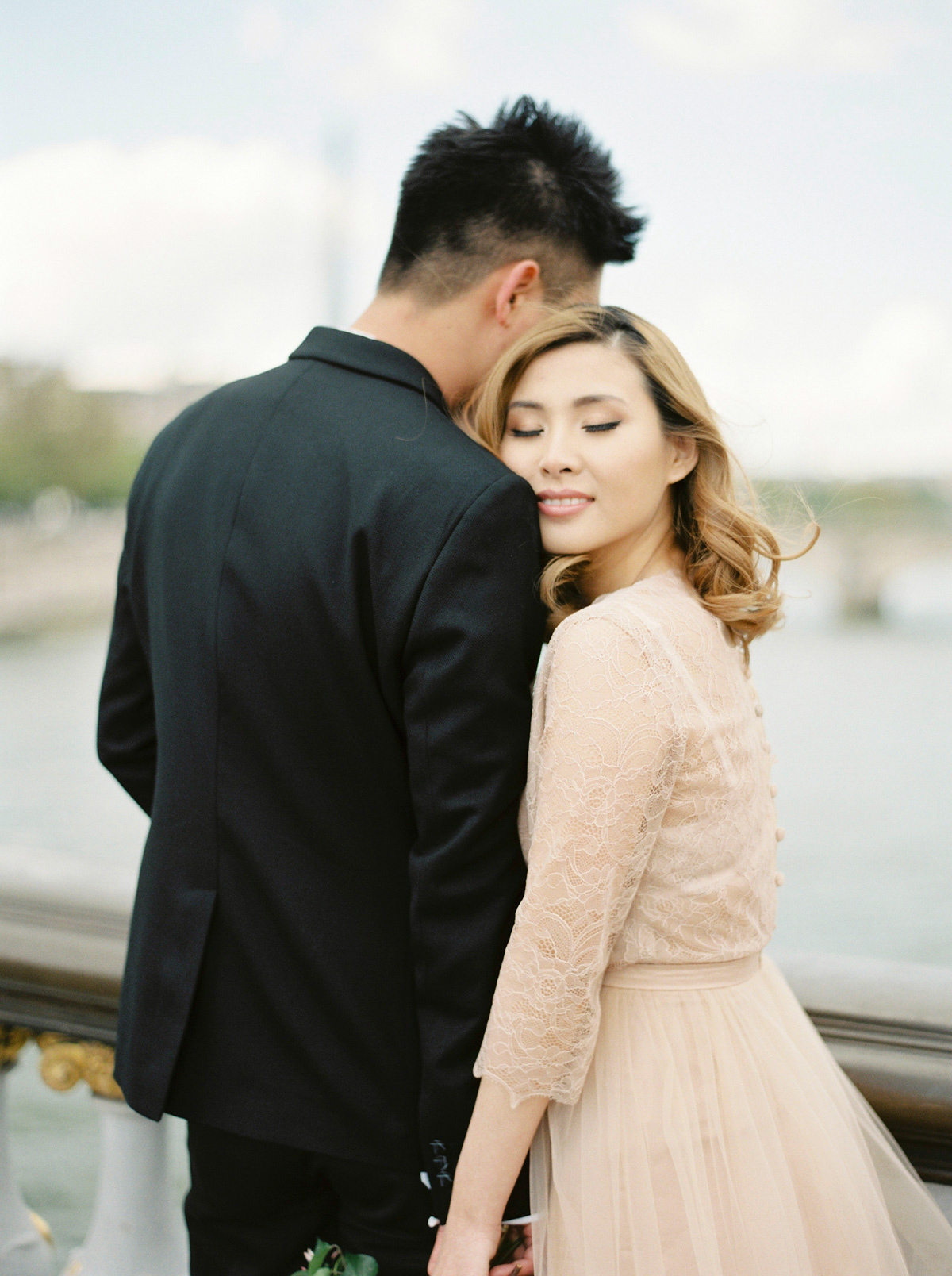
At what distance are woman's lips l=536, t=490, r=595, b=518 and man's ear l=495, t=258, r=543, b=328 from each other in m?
0.32

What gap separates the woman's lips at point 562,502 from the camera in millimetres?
1146

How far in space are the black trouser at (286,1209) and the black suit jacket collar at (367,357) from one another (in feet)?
2.94

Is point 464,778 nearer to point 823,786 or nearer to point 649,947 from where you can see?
point 649,947

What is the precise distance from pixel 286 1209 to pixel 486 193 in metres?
1.30

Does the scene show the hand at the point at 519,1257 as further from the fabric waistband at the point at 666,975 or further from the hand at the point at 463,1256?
the fabric waistband at the point at 666,975

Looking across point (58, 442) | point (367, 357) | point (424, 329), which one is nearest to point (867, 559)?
point (58, 442)

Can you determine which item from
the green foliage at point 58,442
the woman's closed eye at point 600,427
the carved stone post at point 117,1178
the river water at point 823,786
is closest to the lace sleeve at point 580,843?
the woman's closed eye at point 600,427

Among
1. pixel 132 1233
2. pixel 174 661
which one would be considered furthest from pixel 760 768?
pixel 132 1233

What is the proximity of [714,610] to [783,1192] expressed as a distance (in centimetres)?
60

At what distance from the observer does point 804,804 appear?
7.41 m

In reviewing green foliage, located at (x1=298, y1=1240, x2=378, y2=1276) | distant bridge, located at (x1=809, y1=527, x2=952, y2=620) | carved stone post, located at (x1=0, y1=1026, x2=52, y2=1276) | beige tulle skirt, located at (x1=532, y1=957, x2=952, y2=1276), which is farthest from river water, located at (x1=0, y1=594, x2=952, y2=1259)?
distant bridge, located at (x1=809, y1=527, x2=952, y2=620)

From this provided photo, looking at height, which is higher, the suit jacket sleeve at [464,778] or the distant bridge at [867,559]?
the suit jacket sleeve at [464,778]

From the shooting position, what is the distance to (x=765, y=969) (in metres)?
1.19

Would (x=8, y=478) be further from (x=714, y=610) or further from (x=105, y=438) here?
(x=714, y=610)
